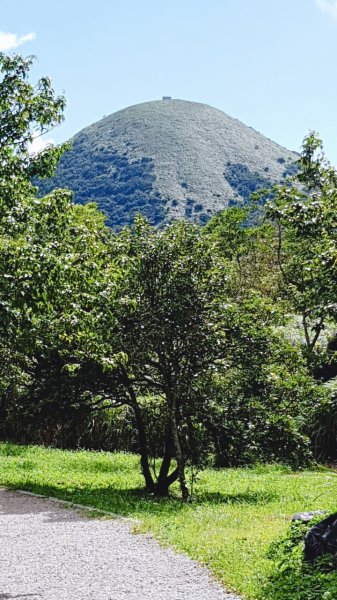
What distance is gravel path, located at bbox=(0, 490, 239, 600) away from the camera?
648 cm

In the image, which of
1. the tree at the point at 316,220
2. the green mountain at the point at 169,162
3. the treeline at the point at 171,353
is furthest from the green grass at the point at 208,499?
the green mountain at the point at 169,162

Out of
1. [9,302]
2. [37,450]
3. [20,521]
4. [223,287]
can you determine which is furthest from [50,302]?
[37,450]

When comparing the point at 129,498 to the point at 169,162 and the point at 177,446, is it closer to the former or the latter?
the point at 177,446

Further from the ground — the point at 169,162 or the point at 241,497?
the point at 169,162

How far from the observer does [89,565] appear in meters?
7.48

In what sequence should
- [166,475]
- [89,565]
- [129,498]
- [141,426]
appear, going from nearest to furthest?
[89,565], [129,498], [166,475], [141,426]

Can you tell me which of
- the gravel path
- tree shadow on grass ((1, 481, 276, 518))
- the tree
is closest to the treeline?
tree shadow on grass ((1, 481, 276, 518))

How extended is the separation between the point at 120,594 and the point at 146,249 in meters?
6.34

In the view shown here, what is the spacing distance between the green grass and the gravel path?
289mm

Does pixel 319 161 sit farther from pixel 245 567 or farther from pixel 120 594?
pixel 120 594

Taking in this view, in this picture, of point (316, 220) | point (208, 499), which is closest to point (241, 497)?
point (208, 499)

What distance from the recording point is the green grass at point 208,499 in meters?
7.46

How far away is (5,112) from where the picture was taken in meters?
8.70

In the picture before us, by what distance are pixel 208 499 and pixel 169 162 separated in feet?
404
